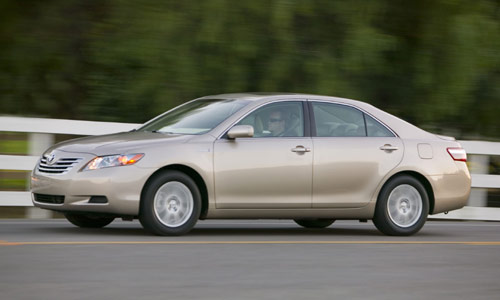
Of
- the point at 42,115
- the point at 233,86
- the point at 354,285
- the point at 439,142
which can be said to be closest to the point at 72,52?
the point at 42,115

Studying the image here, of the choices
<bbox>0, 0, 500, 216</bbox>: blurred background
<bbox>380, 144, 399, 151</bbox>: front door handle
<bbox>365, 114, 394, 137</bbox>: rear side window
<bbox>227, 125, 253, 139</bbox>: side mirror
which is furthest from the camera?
<bbox>0, 0, 500, 216</bbox>: blurred background

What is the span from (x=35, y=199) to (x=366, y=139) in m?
3.53

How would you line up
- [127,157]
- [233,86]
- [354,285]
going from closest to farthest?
[354,285], [127,157], [233,86]

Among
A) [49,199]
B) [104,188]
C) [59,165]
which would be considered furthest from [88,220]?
[104,188]

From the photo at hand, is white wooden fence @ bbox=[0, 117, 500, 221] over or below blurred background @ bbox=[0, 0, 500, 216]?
below

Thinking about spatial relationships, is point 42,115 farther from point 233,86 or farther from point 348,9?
point 348,9

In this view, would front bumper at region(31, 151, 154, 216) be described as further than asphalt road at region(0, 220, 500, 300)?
Yes

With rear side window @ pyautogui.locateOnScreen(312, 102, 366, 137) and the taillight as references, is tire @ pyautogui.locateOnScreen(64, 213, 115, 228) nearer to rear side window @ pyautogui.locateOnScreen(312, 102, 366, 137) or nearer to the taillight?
rear side window @ pyautogui.locateOnScreen(312, 102, 366, 137)

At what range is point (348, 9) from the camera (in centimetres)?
1591

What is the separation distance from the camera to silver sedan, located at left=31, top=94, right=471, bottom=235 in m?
10.4

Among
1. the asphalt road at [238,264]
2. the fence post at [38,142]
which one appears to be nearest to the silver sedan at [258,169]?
the asphalt road at [238,264]

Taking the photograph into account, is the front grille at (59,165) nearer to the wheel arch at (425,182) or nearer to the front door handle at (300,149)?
the front door handle at (300,149)

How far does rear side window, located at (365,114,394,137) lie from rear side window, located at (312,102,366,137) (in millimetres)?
59

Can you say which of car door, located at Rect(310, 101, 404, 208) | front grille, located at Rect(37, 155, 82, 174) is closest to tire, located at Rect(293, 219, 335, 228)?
car door, located at Rect(310, 101, 404, 208)
